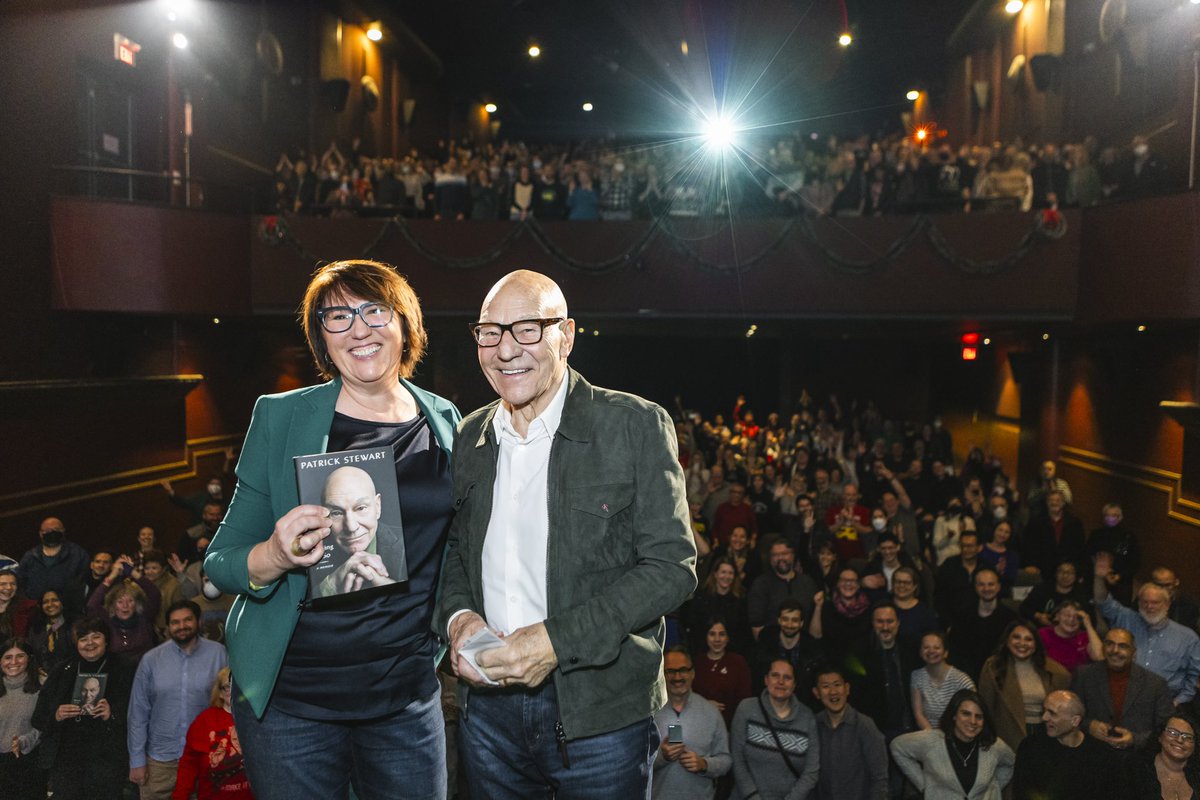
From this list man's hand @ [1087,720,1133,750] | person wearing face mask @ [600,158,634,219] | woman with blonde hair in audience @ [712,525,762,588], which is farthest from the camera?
person wearing face mask @ [600,158,634,219]

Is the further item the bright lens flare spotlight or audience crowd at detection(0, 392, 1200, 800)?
the bright lens flare spotlight

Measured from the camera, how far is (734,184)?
11711 mm

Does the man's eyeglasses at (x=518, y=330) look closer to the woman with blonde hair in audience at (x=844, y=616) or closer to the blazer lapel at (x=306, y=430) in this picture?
the blazer lapel at (x=306, y=430)

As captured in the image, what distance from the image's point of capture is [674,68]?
2031 centimetres

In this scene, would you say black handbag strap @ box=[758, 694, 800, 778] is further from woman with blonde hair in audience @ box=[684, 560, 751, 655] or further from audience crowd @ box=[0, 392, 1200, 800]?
woman with blonde hair in audience @ box=[684, 560, 751, 655]

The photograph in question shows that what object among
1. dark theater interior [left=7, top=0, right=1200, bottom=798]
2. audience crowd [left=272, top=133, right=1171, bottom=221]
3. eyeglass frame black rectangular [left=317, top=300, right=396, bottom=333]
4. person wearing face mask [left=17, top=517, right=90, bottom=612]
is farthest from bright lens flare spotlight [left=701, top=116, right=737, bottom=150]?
eyeglass frame black rectangular [left=317, top=300, right=396, bottom=333]

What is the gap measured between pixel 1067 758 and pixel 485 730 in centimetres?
381

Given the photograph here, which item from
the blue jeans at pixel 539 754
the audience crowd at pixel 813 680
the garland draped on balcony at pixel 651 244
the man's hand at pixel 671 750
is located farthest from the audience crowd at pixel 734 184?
the blue jeans at pixel 539 754

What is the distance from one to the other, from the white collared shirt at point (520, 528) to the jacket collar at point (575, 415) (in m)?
0.02

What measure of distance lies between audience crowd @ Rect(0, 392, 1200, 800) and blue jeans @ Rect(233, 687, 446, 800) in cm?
196

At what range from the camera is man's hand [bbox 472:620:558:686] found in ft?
5.61

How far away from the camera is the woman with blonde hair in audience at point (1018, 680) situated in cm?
519

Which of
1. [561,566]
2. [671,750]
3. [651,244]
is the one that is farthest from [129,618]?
[651,244]

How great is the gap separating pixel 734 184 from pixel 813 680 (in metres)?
7.95
